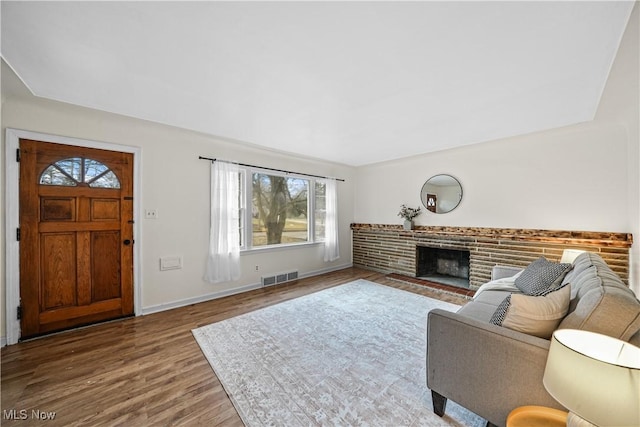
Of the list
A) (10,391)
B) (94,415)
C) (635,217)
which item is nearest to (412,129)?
(635,217)

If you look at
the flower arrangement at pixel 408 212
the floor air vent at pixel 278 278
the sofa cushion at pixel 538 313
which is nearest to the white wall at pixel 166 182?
the floor air vent at pixel 278 278

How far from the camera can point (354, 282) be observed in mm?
4520

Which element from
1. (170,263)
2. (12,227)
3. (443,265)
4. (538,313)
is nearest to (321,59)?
(538,313)

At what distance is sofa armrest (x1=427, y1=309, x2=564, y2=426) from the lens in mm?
1215

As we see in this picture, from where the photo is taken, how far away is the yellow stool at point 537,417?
1.09 meters

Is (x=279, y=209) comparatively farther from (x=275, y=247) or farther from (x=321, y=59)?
(x=321, y=59)

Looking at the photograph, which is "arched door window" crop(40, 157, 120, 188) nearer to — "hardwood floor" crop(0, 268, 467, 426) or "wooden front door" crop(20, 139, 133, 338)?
"wooden front door" crop(20, 139, 133, 338)

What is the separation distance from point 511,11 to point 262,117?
2219 mm

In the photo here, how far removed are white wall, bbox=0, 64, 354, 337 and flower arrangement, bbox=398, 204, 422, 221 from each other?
3022 mm

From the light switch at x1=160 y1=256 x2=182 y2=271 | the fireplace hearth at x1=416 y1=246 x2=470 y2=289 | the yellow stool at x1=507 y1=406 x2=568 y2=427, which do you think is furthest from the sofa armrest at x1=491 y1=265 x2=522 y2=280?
the light switch at x1=160 y1=256 x2=182 y2=271

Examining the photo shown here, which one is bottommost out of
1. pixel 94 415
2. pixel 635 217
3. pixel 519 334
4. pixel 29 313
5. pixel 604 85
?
pixel 94 415

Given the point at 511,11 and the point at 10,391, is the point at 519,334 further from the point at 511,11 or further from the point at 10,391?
the point at 10,391

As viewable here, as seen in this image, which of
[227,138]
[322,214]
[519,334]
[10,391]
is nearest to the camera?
[519,334]

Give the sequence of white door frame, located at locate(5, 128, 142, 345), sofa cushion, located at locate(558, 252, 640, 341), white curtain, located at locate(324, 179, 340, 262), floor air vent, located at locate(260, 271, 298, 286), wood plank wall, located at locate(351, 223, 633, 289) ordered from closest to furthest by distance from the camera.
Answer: sofa cushion, located at locate(558, 252, 640, 341) < white door frame, located at locate(5, 128, 142, 345) < wood plank wall, located at locate(351, 223, 633, 289) < floor air vent, located at locate(260, 271, 298, 286) < white curtain, located at locate(324, 179, 340, 262)
